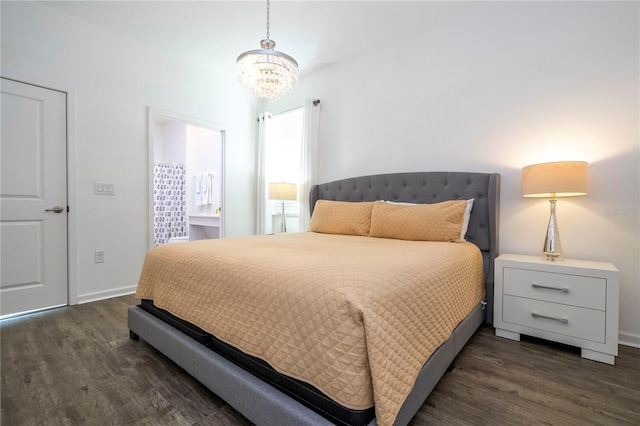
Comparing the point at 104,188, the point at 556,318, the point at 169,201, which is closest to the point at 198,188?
the point at 169,201

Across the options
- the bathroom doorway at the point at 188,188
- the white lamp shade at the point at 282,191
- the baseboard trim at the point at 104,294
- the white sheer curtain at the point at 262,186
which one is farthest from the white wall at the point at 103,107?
the bathroom doorway at the point at 188,188

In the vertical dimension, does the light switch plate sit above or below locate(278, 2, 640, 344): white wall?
below

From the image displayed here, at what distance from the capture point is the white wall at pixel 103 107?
2.54 meters

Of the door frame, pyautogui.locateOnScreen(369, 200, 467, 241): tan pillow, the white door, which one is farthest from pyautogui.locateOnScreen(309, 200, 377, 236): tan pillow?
the white door

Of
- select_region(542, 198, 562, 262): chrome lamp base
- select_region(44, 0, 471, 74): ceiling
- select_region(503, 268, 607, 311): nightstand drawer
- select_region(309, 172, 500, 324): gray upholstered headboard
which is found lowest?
select_region(503, 268, 607, 311): nightstand drawer

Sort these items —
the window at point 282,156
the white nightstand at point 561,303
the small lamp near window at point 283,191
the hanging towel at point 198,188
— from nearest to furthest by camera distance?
the white nightstand at point 561,303 → the small lamp near window at point 283,191 → the window at point 282,156 → the hanging towel at point 198,188

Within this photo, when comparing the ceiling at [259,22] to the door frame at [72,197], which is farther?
the door frame at [72,197]

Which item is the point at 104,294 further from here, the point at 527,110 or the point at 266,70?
the point at 527,110

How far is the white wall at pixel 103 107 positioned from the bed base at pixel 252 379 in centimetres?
167

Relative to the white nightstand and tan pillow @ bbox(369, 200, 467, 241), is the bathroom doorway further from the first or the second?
the white nightstand

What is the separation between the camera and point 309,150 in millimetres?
3672

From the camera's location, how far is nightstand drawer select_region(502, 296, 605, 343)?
172 centimetres

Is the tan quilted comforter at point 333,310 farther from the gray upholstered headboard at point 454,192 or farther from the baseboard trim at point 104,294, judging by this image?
the baseboard trim at point 104,294

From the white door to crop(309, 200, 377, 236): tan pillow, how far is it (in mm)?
2457
